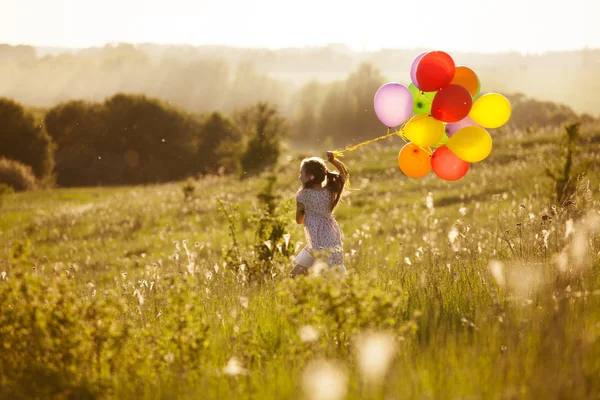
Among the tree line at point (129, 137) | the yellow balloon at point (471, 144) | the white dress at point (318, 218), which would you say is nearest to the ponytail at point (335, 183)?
the white dress at point (318, 218)

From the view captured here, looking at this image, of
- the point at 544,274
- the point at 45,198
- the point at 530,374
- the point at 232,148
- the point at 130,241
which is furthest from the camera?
the point at 232,148

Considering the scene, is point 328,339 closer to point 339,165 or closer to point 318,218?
point 318,218

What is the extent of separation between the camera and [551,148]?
21.3 meters

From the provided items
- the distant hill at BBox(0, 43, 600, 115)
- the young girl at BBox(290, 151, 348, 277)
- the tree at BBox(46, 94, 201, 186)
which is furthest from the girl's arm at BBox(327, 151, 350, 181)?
the distant hill at BBox(0, 43, 600, 115)

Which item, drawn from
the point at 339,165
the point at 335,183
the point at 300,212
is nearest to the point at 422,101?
the point at 339,165

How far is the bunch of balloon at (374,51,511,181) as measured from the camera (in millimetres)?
6113

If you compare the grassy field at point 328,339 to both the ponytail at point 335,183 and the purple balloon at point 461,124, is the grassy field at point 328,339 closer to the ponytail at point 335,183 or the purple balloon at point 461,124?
the ponytail at point 335,183

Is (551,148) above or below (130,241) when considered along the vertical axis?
above

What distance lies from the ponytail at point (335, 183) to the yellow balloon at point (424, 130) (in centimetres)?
101

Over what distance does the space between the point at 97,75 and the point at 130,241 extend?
104m

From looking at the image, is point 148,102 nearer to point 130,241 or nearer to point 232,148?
point 232,148

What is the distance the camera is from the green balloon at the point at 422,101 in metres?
6.61

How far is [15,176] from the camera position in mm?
37031

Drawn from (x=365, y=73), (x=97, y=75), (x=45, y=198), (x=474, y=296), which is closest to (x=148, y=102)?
(x=45, y=198)
